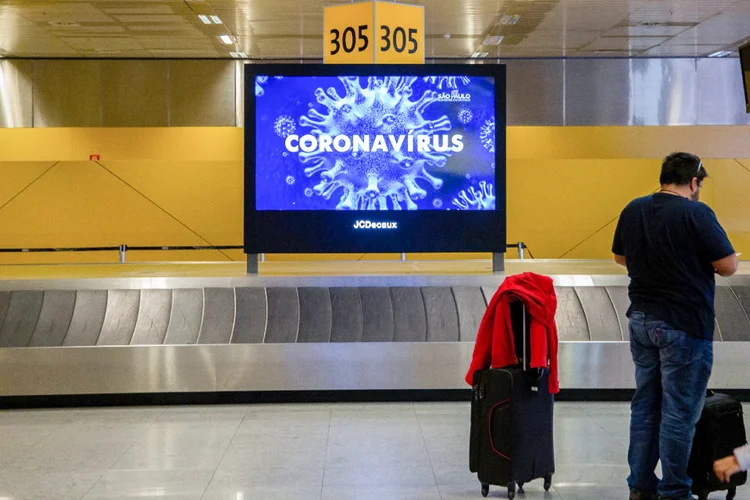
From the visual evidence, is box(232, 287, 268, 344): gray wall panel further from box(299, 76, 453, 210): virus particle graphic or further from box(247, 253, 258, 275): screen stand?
box(299, 76, 453, 210): virus particle graphic

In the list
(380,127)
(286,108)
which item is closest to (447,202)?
(380,127)

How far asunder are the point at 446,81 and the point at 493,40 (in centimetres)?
893

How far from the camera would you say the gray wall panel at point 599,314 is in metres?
7.24

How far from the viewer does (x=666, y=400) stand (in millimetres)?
4312

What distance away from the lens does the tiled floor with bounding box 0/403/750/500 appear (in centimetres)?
477

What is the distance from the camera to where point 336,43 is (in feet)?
32.6

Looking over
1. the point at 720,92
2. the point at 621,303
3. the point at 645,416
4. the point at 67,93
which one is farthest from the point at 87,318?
Result: the point at 720,92

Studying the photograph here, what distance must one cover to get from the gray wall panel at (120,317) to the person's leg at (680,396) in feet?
14.0

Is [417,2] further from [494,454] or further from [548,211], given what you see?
[494,454]

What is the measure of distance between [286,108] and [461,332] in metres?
2.38

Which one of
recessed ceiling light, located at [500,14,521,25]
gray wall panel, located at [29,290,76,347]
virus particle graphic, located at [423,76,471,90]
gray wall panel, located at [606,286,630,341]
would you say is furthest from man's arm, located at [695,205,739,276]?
recessed ceiling light, located at [500,14,521,25]

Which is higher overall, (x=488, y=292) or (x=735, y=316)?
(x=488, y=292)

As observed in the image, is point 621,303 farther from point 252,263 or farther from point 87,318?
point 87,318

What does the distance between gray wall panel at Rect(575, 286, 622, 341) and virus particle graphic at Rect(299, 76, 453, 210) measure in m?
1.54
